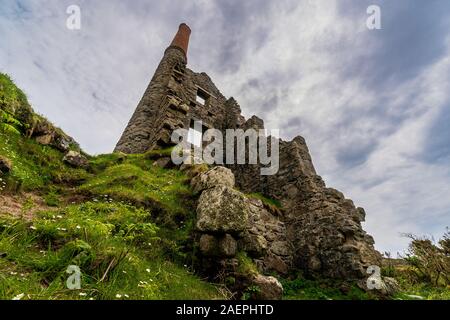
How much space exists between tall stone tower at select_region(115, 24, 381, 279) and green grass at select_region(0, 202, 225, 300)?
5024 millimetres

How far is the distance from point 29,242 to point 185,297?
1984 millimetres

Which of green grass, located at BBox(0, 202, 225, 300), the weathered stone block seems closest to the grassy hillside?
green grass, located at BBox(0, 202, 225, 300)

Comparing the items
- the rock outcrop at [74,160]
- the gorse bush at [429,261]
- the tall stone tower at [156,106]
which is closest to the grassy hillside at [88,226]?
the rock outcrop at [74,160]

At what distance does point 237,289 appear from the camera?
380 cm

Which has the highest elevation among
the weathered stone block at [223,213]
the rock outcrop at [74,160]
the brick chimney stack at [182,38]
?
the brick chimney stack at [182,38]

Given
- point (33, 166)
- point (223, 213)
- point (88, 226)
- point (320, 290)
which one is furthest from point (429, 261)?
point (33, 166)

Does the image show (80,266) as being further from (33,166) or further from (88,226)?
(33,166)

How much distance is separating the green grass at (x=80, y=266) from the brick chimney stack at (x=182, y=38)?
1649 centimetres

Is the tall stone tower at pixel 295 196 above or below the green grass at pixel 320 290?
above

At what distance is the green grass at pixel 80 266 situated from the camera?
2.23 metres

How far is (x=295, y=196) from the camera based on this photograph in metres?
9.73

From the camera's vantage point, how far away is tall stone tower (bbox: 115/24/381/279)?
765 centimetres

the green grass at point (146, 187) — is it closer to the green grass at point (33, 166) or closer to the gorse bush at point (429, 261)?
the green grass at point (33, 166)
